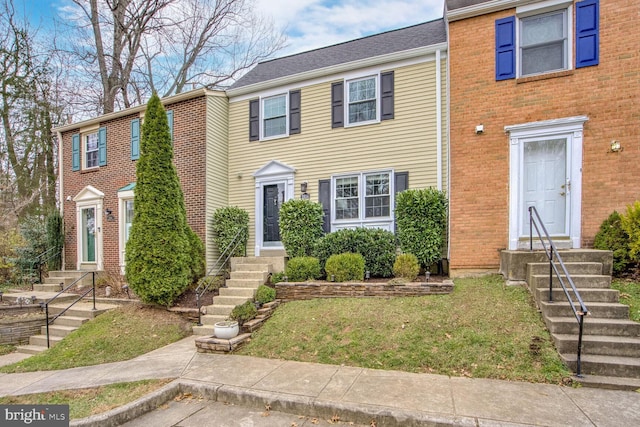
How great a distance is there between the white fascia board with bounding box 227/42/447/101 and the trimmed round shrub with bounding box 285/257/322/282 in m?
5.40

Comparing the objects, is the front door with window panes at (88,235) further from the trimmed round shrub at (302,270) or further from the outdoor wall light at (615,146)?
the outdoor wall light at (615,146)

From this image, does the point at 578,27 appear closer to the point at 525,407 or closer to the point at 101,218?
the point at 525,407

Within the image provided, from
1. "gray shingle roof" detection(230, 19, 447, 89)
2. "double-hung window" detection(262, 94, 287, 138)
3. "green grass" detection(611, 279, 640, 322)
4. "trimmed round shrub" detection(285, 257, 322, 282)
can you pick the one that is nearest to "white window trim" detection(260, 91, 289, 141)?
"double-hung window" detection(262, 94, 287, 138)

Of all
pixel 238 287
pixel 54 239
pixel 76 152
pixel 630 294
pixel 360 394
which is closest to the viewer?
pixel 360 394

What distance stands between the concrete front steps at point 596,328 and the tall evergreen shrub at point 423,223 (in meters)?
2.13

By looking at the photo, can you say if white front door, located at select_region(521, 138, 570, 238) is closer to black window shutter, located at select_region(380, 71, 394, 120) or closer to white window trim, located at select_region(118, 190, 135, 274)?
black window shutter, located at select_region(380, 71, 394, 120)

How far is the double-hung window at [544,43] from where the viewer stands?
6867 millimetres

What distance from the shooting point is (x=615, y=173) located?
6.27 meters

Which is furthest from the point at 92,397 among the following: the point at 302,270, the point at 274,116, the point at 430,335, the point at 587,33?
the point at 587,33

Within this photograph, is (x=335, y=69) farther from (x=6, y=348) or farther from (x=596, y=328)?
(x=6, y=348)

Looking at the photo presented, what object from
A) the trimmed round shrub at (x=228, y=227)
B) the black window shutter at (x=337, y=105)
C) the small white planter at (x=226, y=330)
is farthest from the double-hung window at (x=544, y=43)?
the trimmed round shrub at (x=228, y=227)

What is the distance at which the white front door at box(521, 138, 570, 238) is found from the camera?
6.75 metres

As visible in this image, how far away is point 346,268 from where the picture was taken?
24.0ft

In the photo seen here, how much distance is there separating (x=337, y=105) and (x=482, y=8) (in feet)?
13.1
